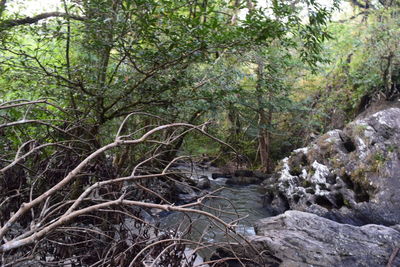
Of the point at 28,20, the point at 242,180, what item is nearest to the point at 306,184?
the point at 242,180

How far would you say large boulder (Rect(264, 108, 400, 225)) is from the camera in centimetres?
623

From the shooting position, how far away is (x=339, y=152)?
305 inches

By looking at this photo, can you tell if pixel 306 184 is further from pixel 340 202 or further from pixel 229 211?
pixel 229 211

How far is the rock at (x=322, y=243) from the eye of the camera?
12.9ft

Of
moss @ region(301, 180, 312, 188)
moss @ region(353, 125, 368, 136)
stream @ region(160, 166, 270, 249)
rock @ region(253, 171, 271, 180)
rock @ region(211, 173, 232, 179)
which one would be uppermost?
moss @ region(353, 125, 368, 136)

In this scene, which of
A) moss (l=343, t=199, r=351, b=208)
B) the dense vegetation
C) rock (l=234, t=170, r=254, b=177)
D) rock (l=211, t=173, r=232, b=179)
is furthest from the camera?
rock (l=211, t=173, r=232, b=179)

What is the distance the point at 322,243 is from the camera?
423cm

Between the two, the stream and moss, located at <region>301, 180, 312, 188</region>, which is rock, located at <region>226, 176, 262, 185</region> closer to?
the stream

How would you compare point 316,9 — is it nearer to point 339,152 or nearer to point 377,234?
point 377,234

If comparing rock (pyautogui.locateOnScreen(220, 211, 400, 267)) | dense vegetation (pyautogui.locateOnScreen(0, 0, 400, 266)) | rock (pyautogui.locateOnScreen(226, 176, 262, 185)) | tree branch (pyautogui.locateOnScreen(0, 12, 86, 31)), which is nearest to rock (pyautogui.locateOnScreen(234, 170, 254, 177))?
rock (pyautogui.locateOnScreen(226, 176, 262, 185))

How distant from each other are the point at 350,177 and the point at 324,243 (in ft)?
11.0

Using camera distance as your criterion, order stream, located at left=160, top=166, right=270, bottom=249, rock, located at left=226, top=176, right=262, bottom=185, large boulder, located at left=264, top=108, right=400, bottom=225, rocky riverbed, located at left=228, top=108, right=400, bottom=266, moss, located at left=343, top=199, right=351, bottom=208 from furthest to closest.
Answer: rock, located at left=226, top=176, right=262, bottom=185, moss, located at left=343, top=199, right=351, bottom=208, large boulder, located at left=264, top=108, right=400, bottom=225, stream, located at left=160, top=166, right=270, bottom=249, rocky riverbed, located at left=228, top=108, right=400, bottom=266

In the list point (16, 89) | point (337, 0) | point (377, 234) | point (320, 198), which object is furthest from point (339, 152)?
point (16, 89)

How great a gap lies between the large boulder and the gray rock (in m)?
1.80
